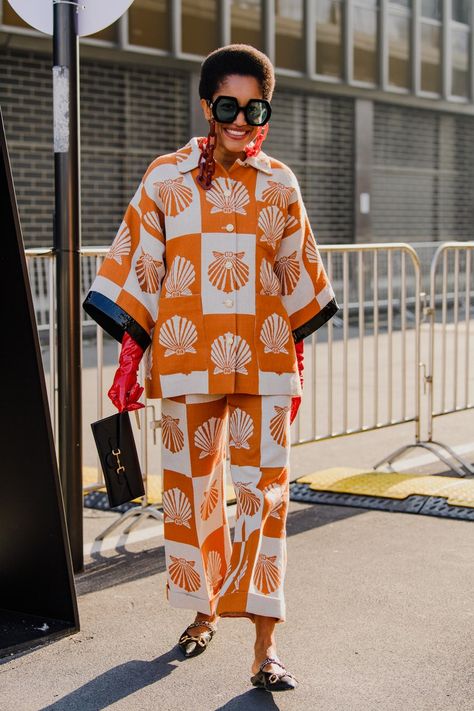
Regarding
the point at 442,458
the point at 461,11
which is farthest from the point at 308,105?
the point at 442,458

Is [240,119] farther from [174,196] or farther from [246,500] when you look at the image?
[246,500]

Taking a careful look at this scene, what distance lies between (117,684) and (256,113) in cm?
184

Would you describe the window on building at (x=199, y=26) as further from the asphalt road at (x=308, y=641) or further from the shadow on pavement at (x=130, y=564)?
the asphalt road at (x=308, y=641)

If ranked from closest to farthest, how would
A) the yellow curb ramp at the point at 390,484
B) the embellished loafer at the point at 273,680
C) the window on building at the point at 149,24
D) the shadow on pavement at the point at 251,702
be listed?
the shadow on pavement at the point at 251,702 < the embellished loafer at the point at 273,680 < the yellow curb ramp at the point at 390,484 < the window on building at the point at 149,24

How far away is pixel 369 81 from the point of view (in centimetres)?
2136

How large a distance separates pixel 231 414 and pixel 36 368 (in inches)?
27.7

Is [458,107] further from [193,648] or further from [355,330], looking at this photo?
[193,648]

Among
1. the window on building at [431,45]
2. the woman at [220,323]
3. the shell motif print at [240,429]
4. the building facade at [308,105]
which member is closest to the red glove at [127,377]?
the woman at [220,323]

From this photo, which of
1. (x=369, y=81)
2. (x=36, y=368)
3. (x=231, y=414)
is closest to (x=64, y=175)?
(x=36, y=368)

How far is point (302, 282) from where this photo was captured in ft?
13.3

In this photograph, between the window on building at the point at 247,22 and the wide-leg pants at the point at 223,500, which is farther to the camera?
the window on building at the point at 247,22

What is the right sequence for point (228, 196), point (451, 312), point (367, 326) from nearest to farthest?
point (228, 196) < point (451, 312) < point (367, 326)

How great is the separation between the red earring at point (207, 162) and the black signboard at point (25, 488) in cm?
65

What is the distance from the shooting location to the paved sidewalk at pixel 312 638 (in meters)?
3.62
